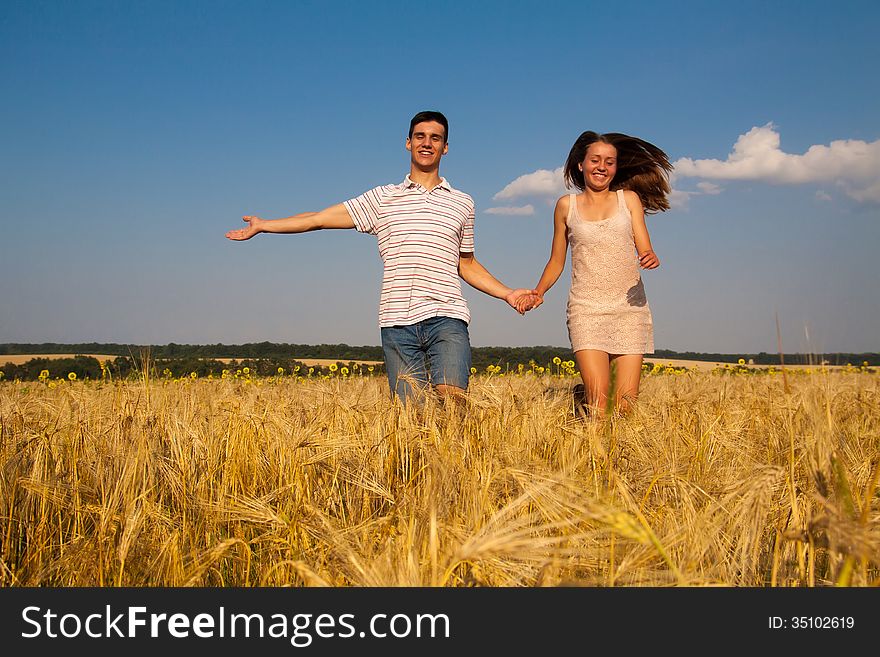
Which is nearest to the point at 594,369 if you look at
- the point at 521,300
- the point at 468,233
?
the point at 521,300

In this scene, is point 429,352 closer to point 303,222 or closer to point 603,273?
point 303,222

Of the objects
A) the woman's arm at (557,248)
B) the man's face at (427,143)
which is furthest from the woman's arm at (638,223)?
the man's face at (427,143)

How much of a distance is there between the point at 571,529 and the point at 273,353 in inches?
544

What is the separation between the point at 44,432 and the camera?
111 inches

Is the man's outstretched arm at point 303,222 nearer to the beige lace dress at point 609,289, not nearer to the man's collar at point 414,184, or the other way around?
the man's collar at point 414,184

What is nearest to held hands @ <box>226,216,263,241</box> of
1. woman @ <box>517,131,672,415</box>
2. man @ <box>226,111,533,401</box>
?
man @ <box>226,111,533,401</box>

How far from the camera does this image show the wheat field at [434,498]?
1501mm

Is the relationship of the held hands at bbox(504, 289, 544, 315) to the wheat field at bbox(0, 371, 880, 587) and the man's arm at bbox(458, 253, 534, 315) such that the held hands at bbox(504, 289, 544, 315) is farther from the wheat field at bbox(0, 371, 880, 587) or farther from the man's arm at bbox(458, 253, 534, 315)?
the wheat field at bbox(0, 371, 880, 587)

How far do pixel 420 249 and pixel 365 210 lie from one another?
1.62 feet

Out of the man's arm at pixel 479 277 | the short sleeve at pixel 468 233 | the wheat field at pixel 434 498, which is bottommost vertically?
the wheat field at pixel 434 498

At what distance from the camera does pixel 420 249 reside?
3.97 meters

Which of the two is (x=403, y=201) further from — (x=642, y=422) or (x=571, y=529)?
(x=571, y=529)

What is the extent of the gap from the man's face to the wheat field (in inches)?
57.2
